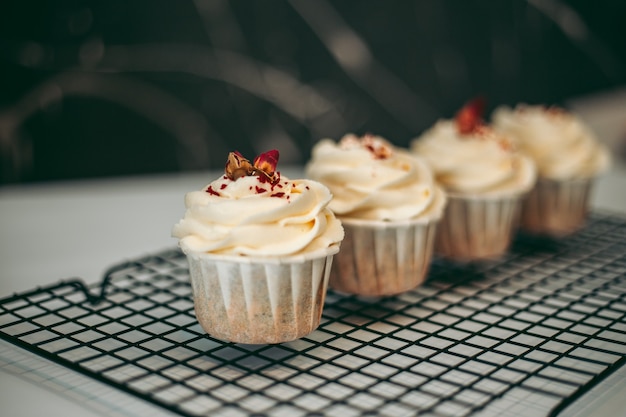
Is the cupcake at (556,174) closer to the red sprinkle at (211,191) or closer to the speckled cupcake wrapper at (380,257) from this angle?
the speckled cupcake wrapper at (380,257)

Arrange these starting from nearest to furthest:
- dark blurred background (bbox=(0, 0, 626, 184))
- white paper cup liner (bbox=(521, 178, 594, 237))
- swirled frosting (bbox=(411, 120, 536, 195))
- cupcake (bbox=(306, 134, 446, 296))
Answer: cupcake (bbox=(306, 134, 446, 296))
swirled frosting (bbox=(411, 120, 536, 195))
white paper cup liner (bbox=(521, 178, 594, 237))
dark blurred background (bbox=(0, 0, 626, 184))

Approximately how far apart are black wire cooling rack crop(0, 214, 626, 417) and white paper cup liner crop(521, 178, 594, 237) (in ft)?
1.20

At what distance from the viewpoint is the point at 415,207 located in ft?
4.95

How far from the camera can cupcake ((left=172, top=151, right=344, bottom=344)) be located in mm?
1190

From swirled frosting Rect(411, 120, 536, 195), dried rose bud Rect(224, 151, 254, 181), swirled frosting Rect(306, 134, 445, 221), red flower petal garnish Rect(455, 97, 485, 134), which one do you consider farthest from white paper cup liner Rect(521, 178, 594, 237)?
dried rose bud Rect(224, 151, 254, 181)

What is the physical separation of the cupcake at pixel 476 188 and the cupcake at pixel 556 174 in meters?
0.21

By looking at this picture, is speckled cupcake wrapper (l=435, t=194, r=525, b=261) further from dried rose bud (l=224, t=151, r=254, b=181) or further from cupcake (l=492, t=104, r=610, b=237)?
dried rose bud (l=224, t=151, r=254, b=181)

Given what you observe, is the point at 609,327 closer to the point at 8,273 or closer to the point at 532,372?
the point at 532,372

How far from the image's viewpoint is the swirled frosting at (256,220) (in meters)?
1.19

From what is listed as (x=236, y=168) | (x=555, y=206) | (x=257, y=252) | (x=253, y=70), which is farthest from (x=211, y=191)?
(x=253, y=70)

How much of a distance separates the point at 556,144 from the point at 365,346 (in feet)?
3.70

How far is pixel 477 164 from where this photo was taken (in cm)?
180

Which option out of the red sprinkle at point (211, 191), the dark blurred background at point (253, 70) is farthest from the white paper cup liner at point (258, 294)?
the dark blurred background at point (253, 70)

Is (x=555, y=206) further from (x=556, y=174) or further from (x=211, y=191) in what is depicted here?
(x=211, y=191)
